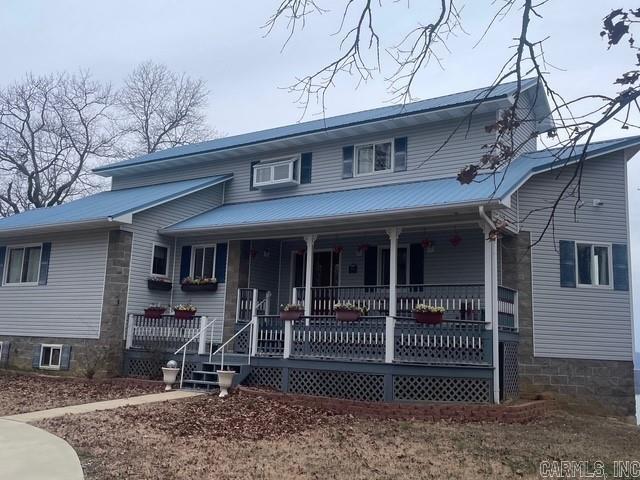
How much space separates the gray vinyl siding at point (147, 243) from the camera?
16391 millimetres

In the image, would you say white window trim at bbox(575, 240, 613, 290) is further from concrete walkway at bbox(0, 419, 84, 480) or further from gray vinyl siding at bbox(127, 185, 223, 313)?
concrete walkway at bbox(0, 419, 84, 480)

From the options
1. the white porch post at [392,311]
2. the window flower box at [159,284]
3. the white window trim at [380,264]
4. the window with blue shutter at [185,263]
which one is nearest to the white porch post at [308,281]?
the white porch post at [392,311]

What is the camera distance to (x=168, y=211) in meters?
17.5

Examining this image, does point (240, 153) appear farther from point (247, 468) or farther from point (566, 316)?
point (247, 468)

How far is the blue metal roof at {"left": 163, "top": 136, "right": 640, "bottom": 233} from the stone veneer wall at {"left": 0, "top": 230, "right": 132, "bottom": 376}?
4.86 feet

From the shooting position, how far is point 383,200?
14.4 m

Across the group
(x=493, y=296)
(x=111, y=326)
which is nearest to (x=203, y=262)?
(x=111, y=326)

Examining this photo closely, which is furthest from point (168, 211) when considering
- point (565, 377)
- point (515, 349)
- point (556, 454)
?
point (556, 454)

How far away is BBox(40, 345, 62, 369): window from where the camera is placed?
16.6 m

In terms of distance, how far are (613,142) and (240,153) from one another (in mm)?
10447

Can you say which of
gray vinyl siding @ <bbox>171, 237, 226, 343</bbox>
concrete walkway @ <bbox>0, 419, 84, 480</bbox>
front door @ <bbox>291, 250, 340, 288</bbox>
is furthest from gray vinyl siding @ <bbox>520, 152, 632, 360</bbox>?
concrete walkway @ <bbox>0, 419, 84, 480</bbox>

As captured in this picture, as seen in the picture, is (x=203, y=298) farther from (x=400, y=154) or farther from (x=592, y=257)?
(x=592, y=257)

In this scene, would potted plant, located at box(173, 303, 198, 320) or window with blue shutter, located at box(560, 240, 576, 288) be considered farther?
potted plant, located at box(173, 303, 198, 320)

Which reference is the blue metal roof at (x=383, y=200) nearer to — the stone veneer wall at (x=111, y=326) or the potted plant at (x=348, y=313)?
the stone veneer wall at (x=111, y=326)
